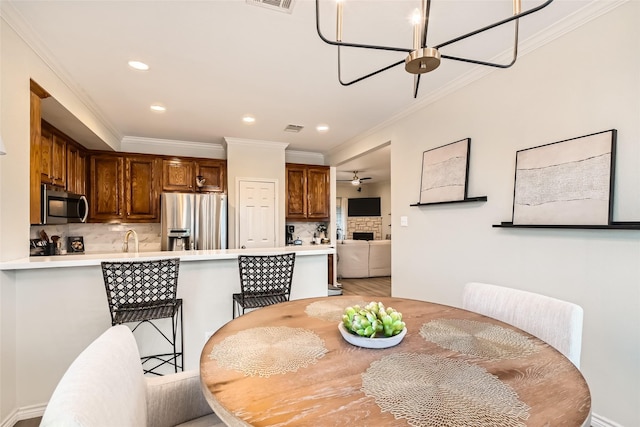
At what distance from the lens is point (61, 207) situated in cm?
308

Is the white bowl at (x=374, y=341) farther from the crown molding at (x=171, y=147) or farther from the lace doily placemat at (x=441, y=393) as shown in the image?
the crown molding at (x=171, y=147)

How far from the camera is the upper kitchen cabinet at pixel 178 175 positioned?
4559mm

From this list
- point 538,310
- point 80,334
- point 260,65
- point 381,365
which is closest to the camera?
point 381,365

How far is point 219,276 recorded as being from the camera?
2629mm

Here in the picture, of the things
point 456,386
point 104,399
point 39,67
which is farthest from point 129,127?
point 456,386

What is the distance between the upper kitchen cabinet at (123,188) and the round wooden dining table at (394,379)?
3.91 metres

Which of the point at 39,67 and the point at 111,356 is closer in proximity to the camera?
the point at 111,356

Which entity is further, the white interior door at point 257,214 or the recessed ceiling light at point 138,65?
the white interior door at point 257,214

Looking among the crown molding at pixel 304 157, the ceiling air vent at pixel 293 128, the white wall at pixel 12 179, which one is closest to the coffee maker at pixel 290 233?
the crown molding at pixel 304 157

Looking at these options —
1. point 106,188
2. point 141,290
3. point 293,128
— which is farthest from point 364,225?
point 141,290

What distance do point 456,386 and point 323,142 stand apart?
4.60 meters

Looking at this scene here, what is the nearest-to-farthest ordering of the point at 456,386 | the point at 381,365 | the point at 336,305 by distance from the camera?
1. the point at 456,386
2. the point at 381,365
3. the point at 336,305

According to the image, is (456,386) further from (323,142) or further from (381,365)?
(323,142)

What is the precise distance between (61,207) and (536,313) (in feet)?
13.4
